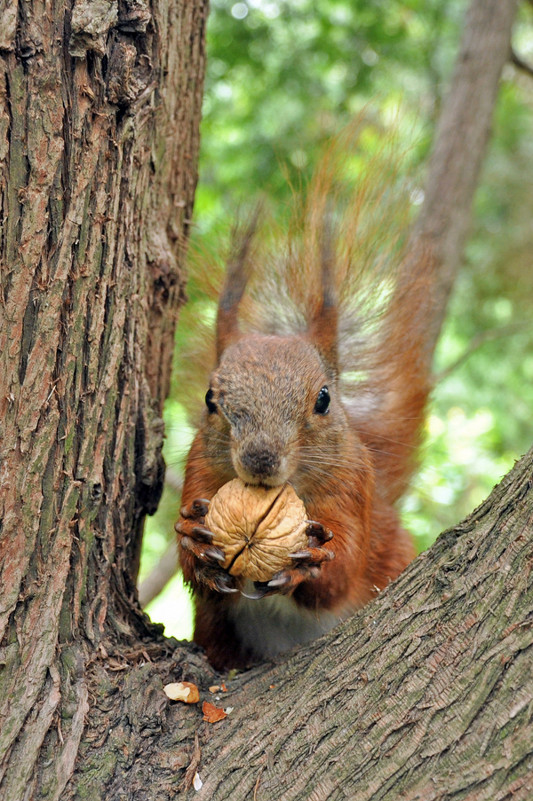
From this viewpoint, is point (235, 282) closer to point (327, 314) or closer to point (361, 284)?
point (327, 314)

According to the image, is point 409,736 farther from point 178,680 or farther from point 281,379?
point 281,379

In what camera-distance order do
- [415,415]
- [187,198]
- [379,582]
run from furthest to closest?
[415,415] → [379,582] → [187,198]

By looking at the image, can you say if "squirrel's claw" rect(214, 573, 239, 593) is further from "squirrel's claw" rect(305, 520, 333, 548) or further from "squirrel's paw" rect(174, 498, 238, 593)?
"squirrel's claw" rect(305, 520, 333, 548)

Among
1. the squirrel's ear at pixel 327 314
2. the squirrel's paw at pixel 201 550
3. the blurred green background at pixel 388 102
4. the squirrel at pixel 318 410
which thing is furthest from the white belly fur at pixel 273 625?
the blurred green background at pixel 388 102

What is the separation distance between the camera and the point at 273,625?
2.63 m

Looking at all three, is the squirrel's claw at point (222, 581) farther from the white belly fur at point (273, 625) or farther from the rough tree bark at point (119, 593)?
the white belly fur at point (273, 625)

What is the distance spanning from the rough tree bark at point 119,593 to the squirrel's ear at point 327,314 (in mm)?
716

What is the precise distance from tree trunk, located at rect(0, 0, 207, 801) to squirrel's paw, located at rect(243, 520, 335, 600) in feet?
1.29

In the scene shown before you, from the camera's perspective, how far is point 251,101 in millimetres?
6156

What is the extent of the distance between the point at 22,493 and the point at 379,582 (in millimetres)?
1487

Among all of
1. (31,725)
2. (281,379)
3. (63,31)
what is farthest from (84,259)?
(31,725)

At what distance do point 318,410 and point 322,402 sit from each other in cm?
3

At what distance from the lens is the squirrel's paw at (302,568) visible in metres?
2.08

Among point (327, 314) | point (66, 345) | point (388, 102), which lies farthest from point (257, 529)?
point (388, 102)
